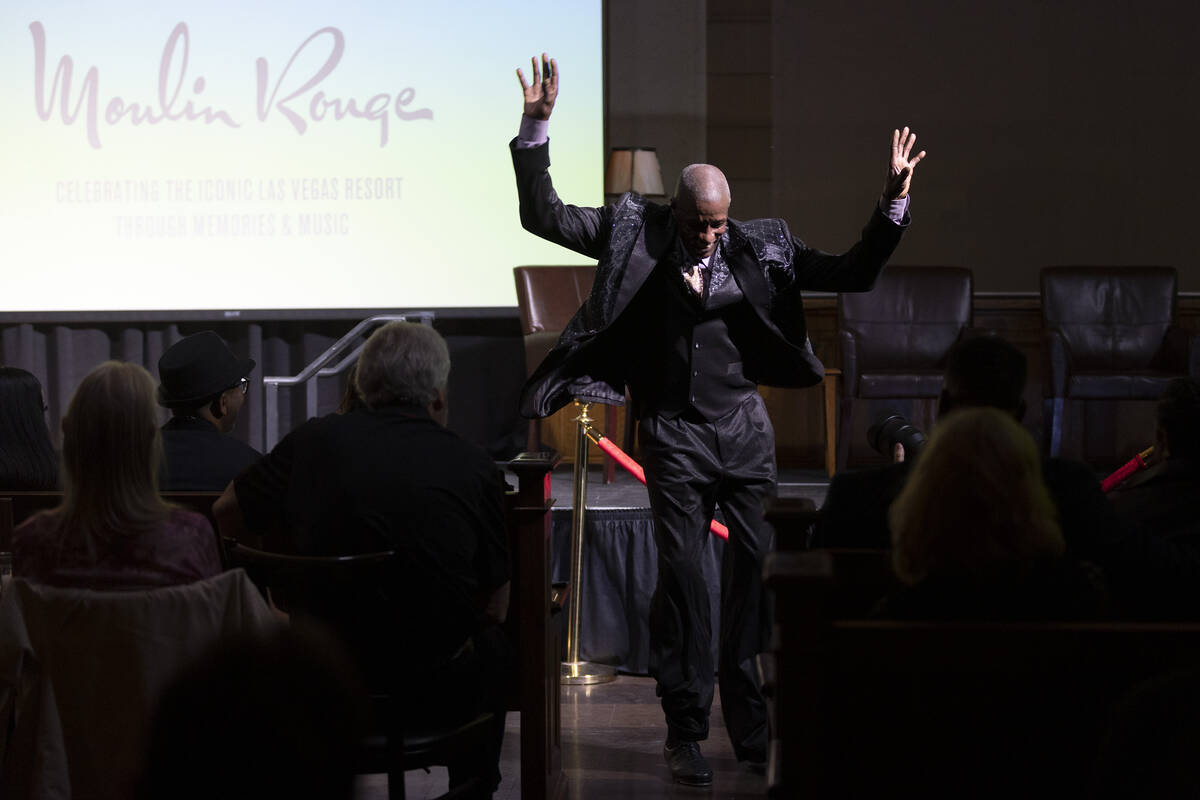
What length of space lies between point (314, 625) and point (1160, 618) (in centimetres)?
134

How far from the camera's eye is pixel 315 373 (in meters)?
6.21

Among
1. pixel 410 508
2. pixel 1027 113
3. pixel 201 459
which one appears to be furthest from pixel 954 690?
pixel 1027 113

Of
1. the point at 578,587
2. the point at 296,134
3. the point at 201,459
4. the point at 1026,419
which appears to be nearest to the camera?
the point at 201,459

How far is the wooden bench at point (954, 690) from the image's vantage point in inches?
59.3

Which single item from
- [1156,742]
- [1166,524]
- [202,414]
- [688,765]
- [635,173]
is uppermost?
[635,173]

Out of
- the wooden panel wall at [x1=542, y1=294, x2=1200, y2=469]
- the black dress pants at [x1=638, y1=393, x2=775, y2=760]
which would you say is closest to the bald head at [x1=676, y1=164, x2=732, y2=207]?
the black dress pants at [x1=638, y1=393, x2=775, y2=760]

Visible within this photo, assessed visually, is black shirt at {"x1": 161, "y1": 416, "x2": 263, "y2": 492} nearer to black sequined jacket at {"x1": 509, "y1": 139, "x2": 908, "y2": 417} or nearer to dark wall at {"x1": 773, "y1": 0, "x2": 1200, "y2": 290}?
black sequined jacket at {"x1": 509, "y1": 139, "x2": 908, "y2": 417}

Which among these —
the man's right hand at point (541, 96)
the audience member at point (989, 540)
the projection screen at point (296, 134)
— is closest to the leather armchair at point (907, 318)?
the projection screen at point (296, 134)

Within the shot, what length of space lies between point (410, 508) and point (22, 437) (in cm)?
159

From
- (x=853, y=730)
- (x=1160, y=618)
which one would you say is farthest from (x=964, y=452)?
(x=1160, y=618)

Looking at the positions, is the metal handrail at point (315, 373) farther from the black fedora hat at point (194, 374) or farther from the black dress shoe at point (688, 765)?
the black dress shoe at point (688, 765)

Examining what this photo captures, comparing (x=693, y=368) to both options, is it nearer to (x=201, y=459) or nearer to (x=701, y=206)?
(x=701, y=206)

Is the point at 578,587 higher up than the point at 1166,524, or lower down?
lower down

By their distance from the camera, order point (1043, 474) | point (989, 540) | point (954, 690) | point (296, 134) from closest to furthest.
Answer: point (954, 690) < point (989, 540) < point (1043, 474) < point (296, 134)
